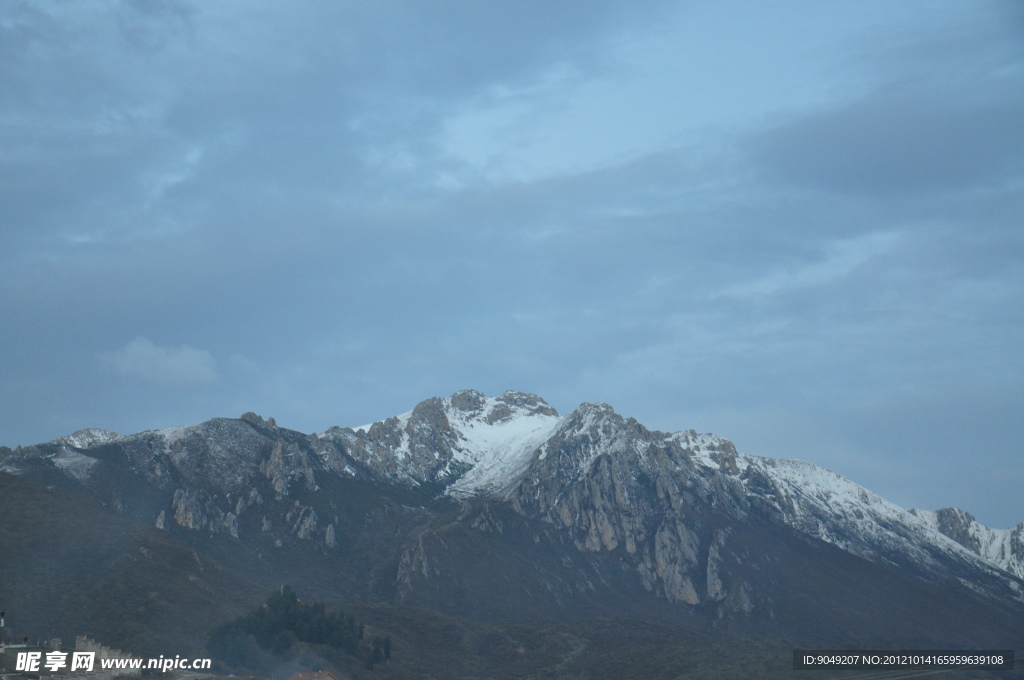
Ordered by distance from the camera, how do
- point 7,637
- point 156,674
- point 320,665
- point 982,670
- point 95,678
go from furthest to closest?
point 982,670
point 320,665
point 7,637
point 156,674
point 95,678

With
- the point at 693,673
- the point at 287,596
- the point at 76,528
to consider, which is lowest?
the point at 693,673

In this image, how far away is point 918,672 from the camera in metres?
167

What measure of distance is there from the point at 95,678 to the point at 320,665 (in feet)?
200

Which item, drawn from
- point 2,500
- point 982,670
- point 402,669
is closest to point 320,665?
point 402,669

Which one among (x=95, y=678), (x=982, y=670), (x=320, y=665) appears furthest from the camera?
(x=982, y=670)

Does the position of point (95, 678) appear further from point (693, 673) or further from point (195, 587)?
point (693, 673)

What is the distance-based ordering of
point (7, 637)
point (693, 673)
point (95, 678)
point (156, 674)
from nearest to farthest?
1. point (95, 678)
2. point (156, 674)
3. point (7, 637)
4. point (693, 673)

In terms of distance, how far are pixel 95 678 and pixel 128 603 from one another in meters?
61.1

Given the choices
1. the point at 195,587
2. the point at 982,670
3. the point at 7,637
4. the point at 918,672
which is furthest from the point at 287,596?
the point at 982,670

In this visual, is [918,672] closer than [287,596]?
Yes

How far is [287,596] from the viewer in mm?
180500

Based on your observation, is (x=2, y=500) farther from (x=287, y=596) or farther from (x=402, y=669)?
(x=402, y=669)

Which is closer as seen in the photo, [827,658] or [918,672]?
[918,672]

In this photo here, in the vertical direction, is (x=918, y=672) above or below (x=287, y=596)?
below
